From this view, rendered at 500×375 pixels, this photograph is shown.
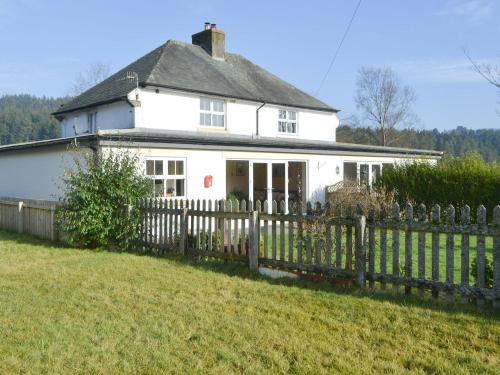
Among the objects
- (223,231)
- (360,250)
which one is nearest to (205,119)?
(223,231)

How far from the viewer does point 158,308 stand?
237 inches

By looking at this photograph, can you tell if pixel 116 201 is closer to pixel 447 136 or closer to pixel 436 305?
pixel 436 305

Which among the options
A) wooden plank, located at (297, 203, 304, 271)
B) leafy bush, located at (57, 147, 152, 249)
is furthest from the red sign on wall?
wooden plank, located at (297, 203, 304, 271)

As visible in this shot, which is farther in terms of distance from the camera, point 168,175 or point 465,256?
point 168,175

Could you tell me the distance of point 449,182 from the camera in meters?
17.5

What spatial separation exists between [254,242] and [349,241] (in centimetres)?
194

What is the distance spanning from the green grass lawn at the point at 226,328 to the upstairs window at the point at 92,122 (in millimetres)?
13890

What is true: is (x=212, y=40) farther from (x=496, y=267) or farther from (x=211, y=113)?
(x=496, y=267)

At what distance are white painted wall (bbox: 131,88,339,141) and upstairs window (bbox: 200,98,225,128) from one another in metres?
0.23

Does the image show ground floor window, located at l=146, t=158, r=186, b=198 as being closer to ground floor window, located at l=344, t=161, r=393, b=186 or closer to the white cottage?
the white cottage

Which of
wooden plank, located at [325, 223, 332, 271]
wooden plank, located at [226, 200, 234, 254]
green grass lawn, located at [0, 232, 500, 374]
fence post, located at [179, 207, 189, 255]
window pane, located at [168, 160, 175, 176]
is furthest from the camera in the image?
window pane, located at [168, 160, 175, 176]

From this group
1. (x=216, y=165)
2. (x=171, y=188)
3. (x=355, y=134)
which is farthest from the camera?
(x=355, y=134)

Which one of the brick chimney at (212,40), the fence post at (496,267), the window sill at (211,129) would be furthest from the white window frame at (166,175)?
the brick chimney at (212,40)

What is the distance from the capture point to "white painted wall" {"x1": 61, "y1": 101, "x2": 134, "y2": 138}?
18320mm
